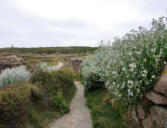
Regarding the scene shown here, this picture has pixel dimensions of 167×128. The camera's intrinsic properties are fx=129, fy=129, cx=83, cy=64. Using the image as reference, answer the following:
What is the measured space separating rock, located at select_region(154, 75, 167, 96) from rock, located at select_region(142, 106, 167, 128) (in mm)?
402

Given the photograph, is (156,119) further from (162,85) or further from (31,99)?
(31,99)

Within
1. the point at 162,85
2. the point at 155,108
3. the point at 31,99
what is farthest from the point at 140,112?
the point at 31,99

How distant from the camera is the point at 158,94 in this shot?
289 cm

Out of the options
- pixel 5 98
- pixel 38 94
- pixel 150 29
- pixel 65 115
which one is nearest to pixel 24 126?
pixel 5 98

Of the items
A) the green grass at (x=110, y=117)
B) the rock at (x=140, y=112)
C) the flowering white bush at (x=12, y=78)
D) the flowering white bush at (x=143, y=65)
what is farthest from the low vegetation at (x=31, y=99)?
the rock at (x=140, y=112)

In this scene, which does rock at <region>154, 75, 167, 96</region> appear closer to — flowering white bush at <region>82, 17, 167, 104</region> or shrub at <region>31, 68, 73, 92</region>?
flowering white bush at <region>82, 17, 167, 104</region>

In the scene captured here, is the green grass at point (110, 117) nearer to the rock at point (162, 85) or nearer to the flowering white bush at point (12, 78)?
the rock at point (162, 85)

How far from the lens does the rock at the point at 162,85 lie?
267 cm

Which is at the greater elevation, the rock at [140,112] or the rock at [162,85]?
the rock at [162,85]

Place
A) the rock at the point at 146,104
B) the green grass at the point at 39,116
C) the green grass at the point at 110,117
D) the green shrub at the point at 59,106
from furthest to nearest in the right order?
the green shrub at the point at 59,106
the green grass at the point at 39,116
the green grass at the point at 110,117
the rock at the point at 146,104

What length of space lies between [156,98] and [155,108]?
280 mm

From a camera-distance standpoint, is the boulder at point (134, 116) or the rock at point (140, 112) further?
the boulder at point (134, 116)

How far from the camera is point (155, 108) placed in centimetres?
302

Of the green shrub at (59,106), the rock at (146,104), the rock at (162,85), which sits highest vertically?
the rock at (162,85)
